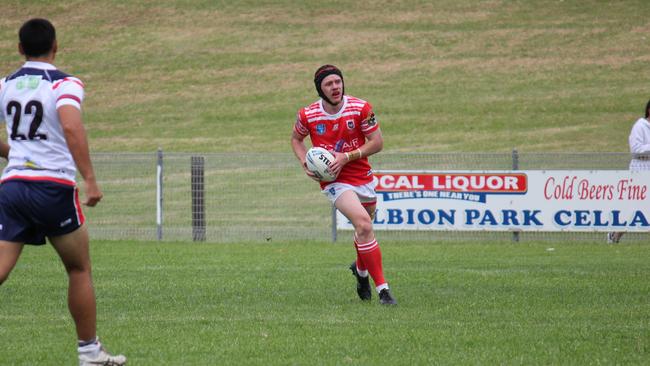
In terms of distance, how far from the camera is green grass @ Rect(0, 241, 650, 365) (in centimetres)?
763

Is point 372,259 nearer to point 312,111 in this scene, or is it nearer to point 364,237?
point 364,237

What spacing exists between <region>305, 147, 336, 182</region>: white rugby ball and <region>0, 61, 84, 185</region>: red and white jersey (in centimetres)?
381

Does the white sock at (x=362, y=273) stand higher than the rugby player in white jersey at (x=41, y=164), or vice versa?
the rugby player in white jersey at (x=41, y=164)

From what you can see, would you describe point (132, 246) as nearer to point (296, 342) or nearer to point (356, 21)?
point (296, 342)

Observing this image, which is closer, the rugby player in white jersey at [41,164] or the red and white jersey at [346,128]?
the rugby player in white jersey at [41,164]

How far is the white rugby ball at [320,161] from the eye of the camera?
10.3 meters

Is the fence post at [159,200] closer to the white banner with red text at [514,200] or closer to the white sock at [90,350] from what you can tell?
the white banner with red text at [514,200]

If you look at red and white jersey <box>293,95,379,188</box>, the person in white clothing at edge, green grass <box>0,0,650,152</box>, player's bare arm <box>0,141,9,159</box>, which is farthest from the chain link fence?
player's bare arm <box>0,141,9,159</box>

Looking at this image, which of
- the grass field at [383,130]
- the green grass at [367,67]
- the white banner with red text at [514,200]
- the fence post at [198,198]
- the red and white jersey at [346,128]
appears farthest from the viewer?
the green grass at [367,67]

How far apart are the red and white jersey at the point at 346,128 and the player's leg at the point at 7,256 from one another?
169 inches

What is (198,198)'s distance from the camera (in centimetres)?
2030

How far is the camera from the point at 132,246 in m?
18.8

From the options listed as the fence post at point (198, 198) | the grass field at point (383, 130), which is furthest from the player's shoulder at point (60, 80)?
the fence post at point (198, 198)

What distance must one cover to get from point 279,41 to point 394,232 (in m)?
28.0
